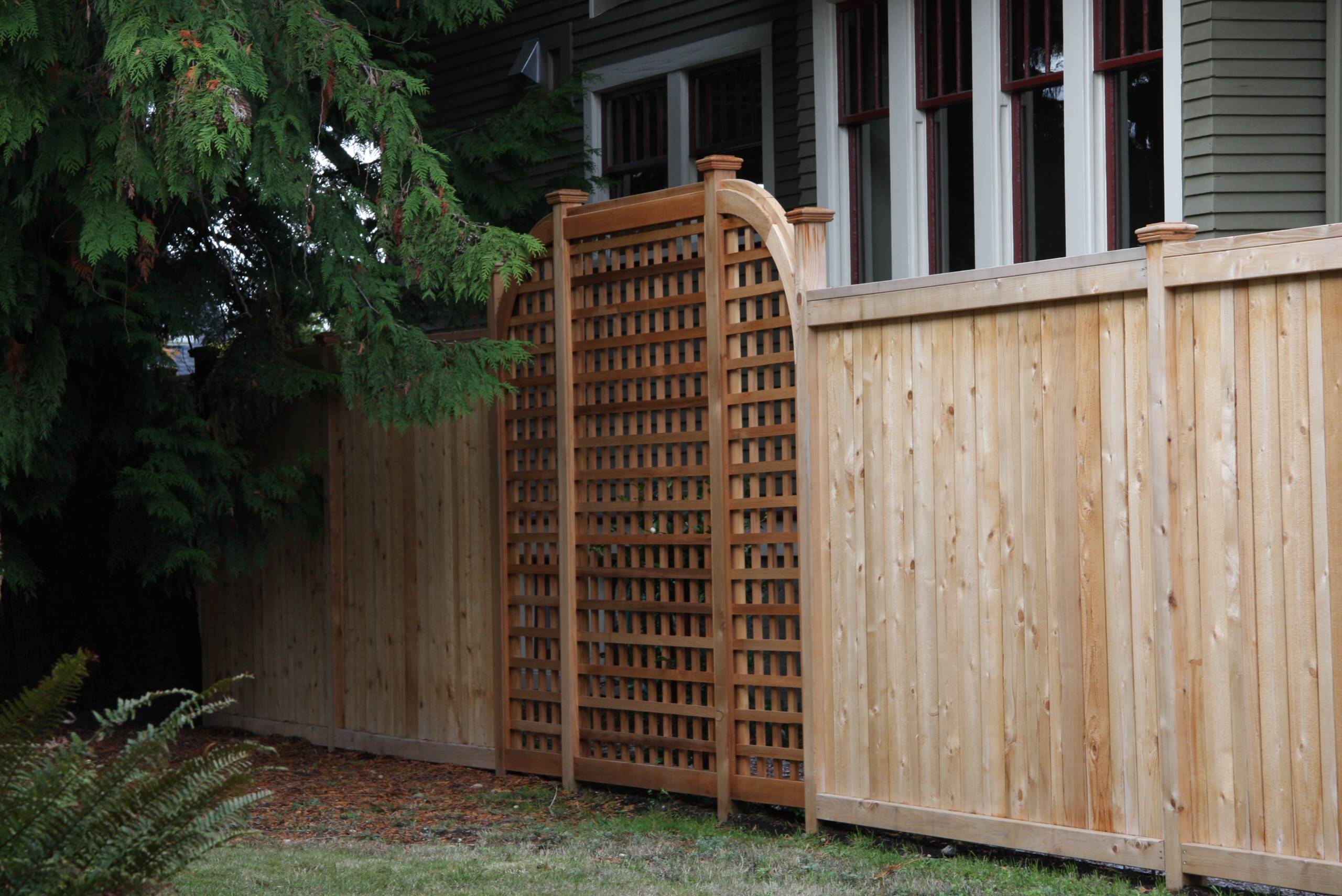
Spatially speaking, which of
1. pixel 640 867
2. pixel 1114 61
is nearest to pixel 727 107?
pixel 1114 61

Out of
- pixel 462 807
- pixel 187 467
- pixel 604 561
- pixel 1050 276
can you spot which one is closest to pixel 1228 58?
pixel 1050 276

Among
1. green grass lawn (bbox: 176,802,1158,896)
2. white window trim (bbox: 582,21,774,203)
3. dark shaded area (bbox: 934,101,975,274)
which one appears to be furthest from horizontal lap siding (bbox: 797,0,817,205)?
green grass lawn (bbox: 176,802,1158,896)

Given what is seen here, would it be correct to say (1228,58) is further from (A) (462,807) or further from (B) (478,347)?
(A) (462,807)

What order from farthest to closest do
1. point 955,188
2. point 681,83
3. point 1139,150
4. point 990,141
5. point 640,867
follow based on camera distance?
1. point 681,83
2. point 955,188
3. point 990,141
4. point 1139,150
5. point 640,867

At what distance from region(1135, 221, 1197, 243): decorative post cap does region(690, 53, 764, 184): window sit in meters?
5.24

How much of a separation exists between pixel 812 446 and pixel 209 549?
11.9ft

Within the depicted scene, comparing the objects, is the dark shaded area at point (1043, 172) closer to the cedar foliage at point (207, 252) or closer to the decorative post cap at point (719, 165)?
the decorative post cap at point (719, 165)

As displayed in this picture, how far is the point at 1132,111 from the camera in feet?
23.9

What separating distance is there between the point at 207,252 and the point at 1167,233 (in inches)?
202

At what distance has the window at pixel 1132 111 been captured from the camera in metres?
7.18

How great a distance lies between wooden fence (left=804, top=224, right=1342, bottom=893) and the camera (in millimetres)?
4395

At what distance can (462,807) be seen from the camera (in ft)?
21.5

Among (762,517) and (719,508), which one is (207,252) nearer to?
(719,508)

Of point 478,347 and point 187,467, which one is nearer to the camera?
point 478,347
